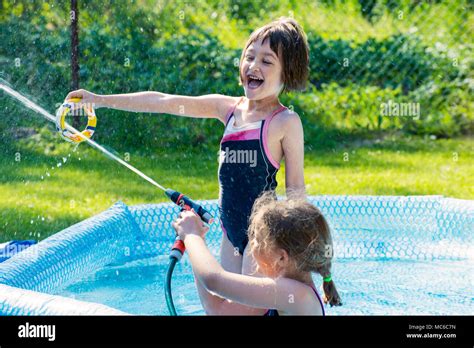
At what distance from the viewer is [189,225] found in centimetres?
277

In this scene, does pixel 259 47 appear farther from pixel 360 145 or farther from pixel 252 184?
pixel 360 145

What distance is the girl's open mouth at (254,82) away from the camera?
357cm

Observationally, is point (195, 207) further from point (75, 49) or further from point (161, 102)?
point (75, 49)

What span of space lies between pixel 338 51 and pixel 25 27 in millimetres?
3004

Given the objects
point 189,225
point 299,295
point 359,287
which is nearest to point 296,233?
point 299,295

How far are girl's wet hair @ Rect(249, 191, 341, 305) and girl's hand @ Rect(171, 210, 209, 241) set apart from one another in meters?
0.18

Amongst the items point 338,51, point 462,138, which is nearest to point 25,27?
point 338,51

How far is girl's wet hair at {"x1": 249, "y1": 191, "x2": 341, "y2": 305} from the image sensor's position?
270cm

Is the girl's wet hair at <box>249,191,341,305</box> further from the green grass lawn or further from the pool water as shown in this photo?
the green grass lawn

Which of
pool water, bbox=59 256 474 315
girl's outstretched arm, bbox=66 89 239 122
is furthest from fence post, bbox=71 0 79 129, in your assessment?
girl's outstretched arm, bbox=66 89 239 122

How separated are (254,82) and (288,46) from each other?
212 millimetres

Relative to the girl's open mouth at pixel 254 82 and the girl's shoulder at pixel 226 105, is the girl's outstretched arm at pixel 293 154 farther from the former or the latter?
the girl's shoulder at pixel 226 105

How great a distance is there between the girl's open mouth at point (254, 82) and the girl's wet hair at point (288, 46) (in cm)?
6
